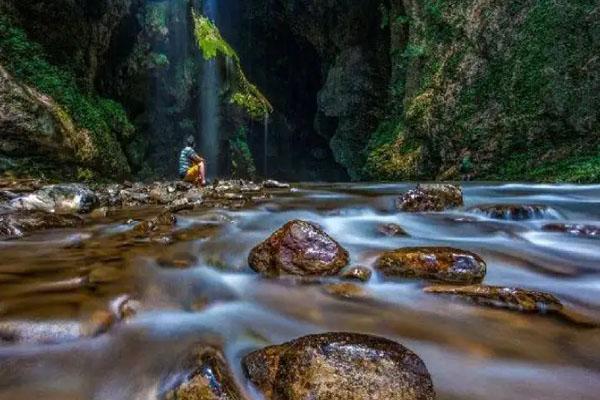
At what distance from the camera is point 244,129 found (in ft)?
80.4

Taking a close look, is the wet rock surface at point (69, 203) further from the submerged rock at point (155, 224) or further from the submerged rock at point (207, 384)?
the submerged rock at point (207, 384)

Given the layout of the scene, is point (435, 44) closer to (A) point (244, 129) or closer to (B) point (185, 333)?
(A) point (244, 129)

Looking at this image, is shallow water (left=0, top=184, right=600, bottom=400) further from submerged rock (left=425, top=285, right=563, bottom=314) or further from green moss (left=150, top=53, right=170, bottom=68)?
green moss (left=150, top=53, right=170, bottom=68)

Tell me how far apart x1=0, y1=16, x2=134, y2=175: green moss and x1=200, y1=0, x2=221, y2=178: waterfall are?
358 inches

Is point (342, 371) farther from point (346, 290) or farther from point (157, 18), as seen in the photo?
point (157, 18)

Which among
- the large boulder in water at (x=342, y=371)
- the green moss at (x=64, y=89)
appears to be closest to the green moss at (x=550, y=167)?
the large boulder in water at (x=342, y=371)

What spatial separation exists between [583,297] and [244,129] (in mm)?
22641

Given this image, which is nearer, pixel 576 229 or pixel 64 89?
pixel 576 229

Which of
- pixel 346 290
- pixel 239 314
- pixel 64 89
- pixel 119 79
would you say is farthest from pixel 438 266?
pixel 119 79

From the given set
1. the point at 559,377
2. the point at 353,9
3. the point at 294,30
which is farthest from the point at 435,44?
the point at 559,377

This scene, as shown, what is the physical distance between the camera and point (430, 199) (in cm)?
620

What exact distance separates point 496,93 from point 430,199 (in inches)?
322

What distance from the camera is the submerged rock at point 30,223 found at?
423 centimetres

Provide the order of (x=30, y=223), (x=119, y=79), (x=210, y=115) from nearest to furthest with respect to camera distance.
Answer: (x=30, y=223)
(x=119, y=79)
(x=210, y=115)
